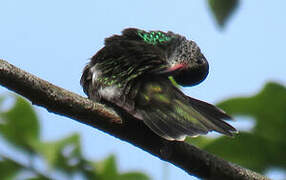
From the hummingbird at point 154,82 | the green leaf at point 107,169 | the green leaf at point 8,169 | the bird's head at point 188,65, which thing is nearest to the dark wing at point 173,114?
the hummingbird at point 154,82

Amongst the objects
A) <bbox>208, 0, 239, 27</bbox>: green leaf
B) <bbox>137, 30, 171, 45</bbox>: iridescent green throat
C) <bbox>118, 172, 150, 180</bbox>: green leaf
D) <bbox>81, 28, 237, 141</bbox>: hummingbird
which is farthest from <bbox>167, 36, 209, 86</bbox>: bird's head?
<bbox>208, 0, 239, 27</bbox>: green leaf

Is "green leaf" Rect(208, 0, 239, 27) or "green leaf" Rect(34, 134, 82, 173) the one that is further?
"green leaf" Rect(34, 134, 82, 173)

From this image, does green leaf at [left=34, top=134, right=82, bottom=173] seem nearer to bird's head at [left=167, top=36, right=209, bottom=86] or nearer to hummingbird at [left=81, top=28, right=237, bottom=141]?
hummingbird at [left=81, top=28, right=237, bottom=141]

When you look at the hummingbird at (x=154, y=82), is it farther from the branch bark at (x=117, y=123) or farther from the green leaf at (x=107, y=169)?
the green leaf at (x=107, y=169)

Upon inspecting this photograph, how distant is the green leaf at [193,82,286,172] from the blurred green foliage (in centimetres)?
65

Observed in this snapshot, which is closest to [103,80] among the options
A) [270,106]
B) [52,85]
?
[52,85]

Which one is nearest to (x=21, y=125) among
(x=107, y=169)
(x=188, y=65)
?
(x=107, y=169)

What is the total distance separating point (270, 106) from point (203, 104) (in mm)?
737

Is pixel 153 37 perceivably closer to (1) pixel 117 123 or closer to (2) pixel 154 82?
(2) pixel 154 82

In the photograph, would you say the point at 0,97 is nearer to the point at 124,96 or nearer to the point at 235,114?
the point at 124,96

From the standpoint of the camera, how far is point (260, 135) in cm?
325

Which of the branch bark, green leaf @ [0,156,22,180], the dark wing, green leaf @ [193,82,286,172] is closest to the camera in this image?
the branch bark

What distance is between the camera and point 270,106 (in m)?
3.29

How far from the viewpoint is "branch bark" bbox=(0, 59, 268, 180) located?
2787 mm
